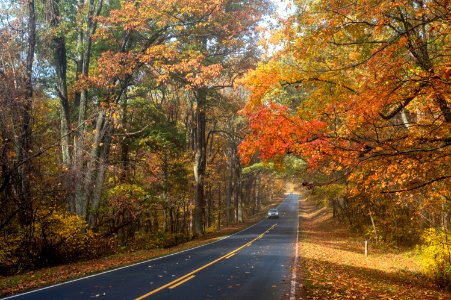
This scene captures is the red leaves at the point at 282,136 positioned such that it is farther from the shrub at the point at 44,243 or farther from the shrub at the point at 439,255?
the shrub at the point at 44,243

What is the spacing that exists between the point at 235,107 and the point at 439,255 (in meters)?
16.4

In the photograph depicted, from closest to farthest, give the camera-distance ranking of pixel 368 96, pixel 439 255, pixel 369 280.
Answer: pixel 368 96 → pixel 369 280 → pixel 439 255

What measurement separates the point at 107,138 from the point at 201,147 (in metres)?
8.71

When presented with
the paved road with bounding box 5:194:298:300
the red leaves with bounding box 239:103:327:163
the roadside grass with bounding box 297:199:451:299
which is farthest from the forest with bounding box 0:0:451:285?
the paved road with bounding box 5:194:298:300

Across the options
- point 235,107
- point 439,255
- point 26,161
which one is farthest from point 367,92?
point 235,107

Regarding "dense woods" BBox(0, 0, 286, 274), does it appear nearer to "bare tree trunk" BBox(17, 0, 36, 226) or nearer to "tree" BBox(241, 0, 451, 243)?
"bare tree trunk" BBox(17, 0, 36, 226)

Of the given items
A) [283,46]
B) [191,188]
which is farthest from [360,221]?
→ [283,46]

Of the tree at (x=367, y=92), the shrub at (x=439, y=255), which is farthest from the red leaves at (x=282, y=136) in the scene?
the shrub at (x=439, y=255)

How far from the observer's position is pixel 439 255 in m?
12.7

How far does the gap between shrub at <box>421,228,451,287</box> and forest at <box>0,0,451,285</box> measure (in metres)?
0.05

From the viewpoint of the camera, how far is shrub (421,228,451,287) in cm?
1241

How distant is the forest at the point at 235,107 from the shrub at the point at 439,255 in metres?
0.05

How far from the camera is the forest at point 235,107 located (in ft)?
24.0

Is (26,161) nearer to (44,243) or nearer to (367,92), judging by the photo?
(44,243)
